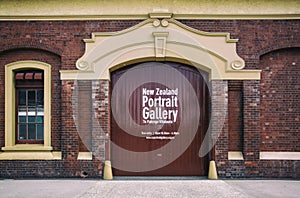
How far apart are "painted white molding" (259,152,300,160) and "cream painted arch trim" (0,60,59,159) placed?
5.93 meters

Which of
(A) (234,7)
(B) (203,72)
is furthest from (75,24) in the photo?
(A) (234,7)

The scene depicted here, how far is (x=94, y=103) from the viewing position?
30.9 ft

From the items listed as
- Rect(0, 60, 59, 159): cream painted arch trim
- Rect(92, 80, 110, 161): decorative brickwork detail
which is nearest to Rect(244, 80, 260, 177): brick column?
Rect(92, 80, 110, 161): decorative brickwork detail

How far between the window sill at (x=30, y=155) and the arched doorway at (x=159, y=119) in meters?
1.72

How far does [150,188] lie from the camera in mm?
8336

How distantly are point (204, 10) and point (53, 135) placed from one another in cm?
565

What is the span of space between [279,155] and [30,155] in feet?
23.3

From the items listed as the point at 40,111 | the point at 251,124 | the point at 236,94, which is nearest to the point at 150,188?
the point at 251,124

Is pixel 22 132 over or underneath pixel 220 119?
underneath

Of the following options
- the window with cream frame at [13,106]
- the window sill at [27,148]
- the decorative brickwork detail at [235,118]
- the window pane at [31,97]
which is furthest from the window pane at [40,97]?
the decorative brickwork detail at [235,118]

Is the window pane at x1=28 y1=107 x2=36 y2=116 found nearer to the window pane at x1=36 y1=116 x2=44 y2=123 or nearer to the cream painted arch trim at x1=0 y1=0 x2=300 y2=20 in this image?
the window pane at x1=36 y1=116 x2=44 y2=123

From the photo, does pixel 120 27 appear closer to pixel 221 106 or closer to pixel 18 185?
pixel 221 106

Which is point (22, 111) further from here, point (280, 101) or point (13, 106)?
point (280, 101)

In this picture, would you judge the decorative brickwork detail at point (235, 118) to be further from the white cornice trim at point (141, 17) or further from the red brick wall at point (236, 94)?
the white cornice trim at point (141, 17)
